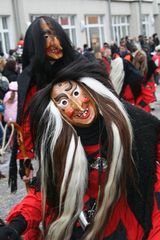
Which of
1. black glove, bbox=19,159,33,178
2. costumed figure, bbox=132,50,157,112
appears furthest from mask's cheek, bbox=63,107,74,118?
costumed figure, bbox=132,50,157,112

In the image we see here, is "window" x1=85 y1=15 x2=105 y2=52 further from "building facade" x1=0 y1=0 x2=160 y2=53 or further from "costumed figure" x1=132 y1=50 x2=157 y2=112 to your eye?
"costumed figure" x1=132 y1=50 x2=157 y2=112

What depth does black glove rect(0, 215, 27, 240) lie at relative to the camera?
174 cm

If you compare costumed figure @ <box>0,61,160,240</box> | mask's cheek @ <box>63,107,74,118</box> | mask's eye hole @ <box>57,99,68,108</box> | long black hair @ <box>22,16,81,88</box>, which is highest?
long black hair @ <box>22,16,81,88</box>

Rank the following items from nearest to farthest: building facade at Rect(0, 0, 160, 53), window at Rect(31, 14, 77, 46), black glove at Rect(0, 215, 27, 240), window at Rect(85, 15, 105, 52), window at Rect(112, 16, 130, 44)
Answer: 1. black glove at Rect(0, 215, 27, 240)
2. building facade at Rect(0, 0, 160, 53)
3. window at Rect(31, 14, 77, 46)
4. window at Rect(85, 15, 105, 52)
5. window at Rect(112, 16, 130, 44)

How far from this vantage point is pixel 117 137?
5.90ft

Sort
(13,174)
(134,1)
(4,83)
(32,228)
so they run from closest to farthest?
Answer: (32,228) → (13,174) → (4,83) → (134,1)

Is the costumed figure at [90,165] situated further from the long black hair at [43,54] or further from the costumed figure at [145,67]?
the costumed figure at [145,67]

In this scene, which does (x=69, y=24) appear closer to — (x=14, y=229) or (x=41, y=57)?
(x=41, y=57)

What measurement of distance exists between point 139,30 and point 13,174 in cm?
2565

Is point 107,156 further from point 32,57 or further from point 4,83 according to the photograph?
point 4,83

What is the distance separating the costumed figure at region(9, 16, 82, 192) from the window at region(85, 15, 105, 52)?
19.2 meters

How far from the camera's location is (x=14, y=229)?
5.90 ft

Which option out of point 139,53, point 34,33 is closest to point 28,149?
point 34,33

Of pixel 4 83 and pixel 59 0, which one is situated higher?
pixel 59 0
